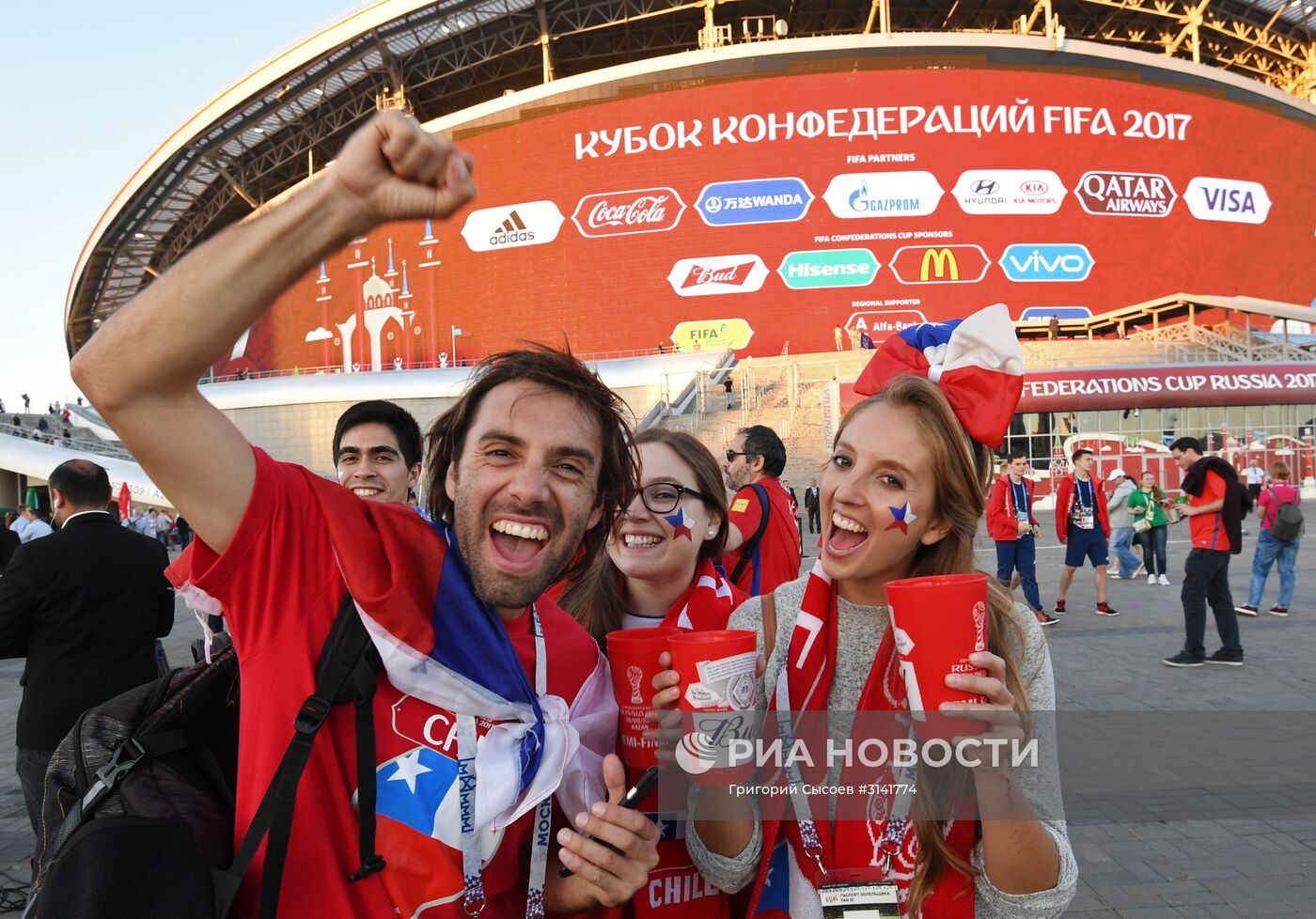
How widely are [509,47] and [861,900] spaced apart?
42.3 metres

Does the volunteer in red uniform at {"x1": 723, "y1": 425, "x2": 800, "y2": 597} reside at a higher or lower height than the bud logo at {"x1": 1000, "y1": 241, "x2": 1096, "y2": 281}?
lower

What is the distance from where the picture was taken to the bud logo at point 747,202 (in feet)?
114

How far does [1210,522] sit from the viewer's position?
27.6 ft

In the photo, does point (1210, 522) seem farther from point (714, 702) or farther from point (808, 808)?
point (714, 702)

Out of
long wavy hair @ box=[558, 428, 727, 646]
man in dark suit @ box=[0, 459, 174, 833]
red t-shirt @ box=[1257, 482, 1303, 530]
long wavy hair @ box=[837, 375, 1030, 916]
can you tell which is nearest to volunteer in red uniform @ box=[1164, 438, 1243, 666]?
red t-shirt @ box=[1257, 482, 1303, 530]

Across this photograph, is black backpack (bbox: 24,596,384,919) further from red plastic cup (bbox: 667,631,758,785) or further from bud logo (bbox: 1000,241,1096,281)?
bud logo (bbox: 1000,241,1096,281)

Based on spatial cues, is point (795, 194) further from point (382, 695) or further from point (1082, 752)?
point (382, 695)

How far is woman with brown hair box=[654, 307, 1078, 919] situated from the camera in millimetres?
1734

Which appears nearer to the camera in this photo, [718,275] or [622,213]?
[718,275]

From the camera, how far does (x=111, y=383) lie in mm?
1335

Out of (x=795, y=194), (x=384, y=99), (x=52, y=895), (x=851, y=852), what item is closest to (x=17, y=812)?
(x=52, y=895)

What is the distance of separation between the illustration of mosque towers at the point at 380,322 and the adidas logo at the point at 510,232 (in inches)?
108

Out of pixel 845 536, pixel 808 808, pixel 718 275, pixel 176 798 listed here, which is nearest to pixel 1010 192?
pixel 718 275

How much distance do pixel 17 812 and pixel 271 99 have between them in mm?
39994
